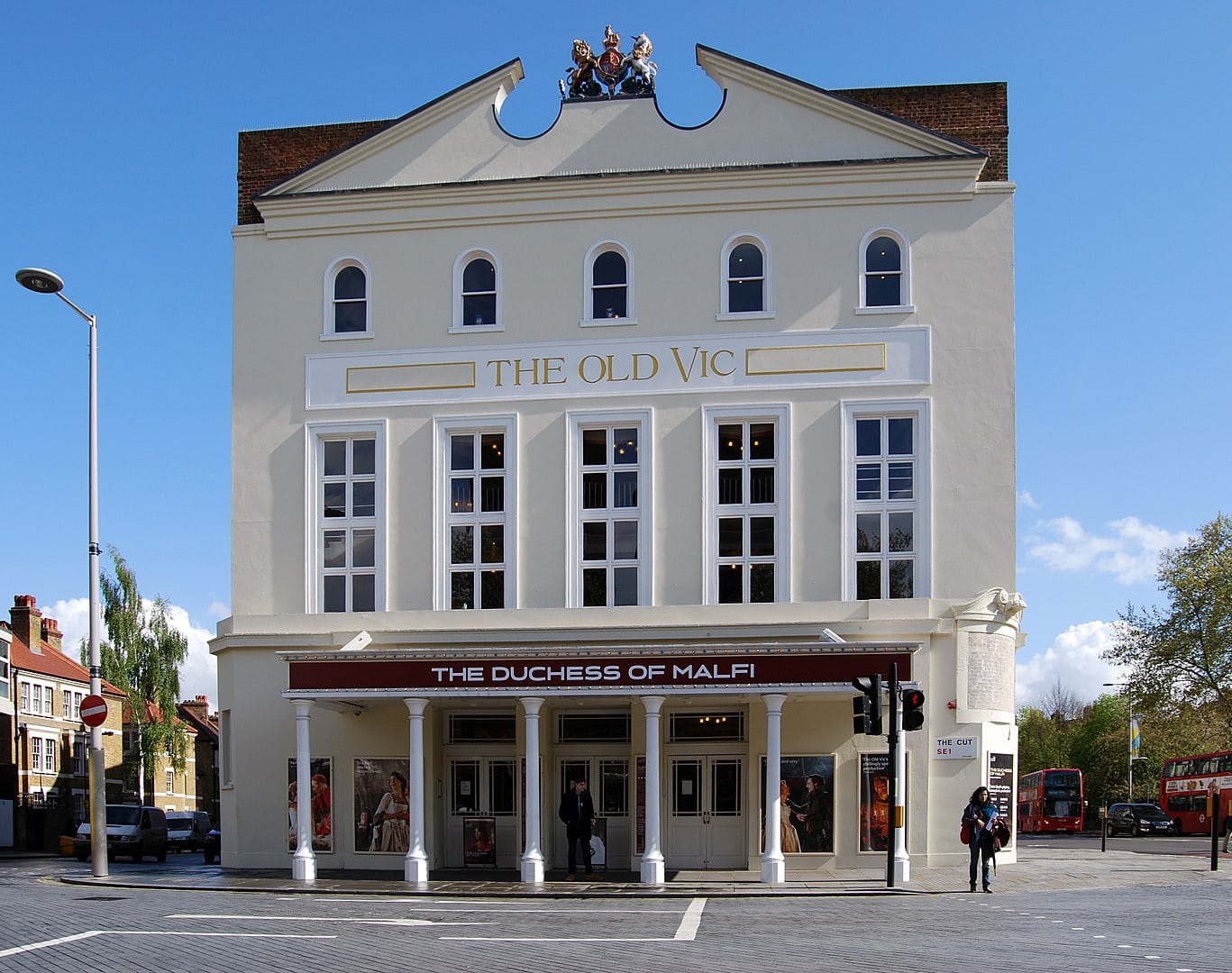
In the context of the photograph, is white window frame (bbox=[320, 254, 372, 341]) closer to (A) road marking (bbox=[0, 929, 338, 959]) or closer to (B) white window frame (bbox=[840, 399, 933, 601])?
(B) white window frame (bbox=[840, 399, 933, 601])

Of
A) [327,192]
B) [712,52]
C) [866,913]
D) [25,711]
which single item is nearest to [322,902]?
[866,913]

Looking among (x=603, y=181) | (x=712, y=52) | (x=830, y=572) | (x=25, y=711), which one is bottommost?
(x=25, y=711)

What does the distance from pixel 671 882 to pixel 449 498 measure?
8.58m

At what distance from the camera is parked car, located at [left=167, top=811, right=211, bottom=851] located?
152 feet

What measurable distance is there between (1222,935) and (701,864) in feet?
39.0

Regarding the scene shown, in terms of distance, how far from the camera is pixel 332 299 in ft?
92.9

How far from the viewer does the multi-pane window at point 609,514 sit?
26.8 m

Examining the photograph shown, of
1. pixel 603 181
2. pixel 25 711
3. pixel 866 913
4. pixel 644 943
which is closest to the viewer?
pixel 644 943

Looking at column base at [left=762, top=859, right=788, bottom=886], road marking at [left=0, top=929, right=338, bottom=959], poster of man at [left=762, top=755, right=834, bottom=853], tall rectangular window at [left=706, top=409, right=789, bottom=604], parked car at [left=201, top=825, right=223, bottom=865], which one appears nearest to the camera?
road marking at [left=0, top=929, right=338, bottom=959]

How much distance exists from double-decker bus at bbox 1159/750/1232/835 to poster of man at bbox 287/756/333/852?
114ft

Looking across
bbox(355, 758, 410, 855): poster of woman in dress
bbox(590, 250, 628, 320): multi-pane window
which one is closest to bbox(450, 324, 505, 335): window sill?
bbox(590, 250, 628, 320): multi-pane window

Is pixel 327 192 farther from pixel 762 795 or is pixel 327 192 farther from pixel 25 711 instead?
pixel 25 711

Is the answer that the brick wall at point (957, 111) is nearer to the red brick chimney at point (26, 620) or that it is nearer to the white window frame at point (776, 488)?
the white window frame at point (776, 488)

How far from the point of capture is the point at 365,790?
2669 centimetres
